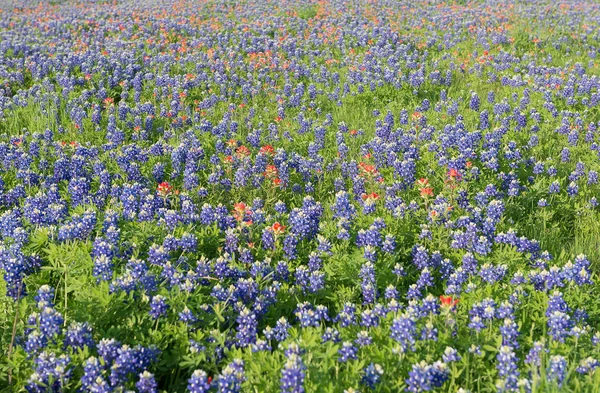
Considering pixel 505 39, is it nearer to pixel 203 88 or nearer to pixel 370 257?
pixel 203 88

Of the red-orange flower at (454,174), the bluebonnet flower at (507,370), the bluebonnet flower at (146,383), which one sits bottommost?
the bluebonnet flower at (146,383)

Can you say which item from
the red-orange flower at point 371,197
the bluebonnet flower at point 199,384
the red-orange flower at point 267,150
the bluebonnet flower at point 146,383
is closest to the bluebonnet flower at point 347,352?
the bluebonnet flower at point 199,384

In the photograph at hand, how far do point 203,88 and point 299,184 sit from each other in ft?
15.0

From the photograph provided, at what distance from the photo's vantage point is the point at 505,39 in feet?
42.1

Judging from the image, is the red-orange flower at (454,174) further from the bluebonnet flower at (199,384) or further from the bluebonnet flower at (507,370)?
the bluebonnet flower at (199,384)

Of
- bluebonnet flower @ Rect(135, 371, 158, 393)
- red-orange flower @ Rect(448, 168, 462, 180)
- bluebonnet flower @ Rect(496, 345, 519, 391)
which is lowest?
bluebonnet flower @ Rect(135, 371, 158, 393)

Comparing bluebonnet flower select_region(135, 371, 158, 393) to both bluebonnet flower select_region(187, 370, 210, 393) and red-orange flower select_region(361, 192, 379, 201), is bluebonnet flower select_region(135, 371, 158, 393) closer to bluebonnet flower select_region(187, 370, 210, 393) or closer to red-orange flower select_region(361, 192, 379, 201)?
bluebonnet flower select_region(187, 370, 210, 393)

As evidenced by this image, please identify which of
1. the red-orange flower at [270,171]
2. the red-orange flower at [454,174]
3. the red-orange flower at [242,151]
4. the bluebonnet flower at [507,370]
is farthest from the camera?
the red-orange flower at [242,151]

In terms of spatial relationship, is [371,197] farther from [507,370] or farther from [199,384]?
[199,384]

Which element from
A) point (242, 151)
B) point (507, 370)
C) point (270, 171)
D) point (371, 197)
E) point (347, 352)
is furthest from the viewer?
point (242, 151)

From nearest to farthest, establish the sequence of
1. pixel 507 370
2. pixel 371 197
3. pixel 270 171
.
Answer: pixel 507 370
pixel 371 197
pixel 270 171

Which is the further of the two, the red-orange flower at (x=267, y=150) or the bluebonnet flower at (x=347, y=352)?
the red-orange flower at (x=267, y=150)

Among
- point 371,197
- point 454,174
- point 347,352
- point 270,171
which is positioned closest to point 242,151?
point 270,171

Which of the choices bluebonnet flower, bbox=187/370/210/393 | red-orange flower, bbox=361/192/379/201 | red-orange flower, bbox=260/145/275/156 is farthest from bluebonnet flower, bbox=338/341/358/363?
red-orange flower, bbox=260/145/275/156
